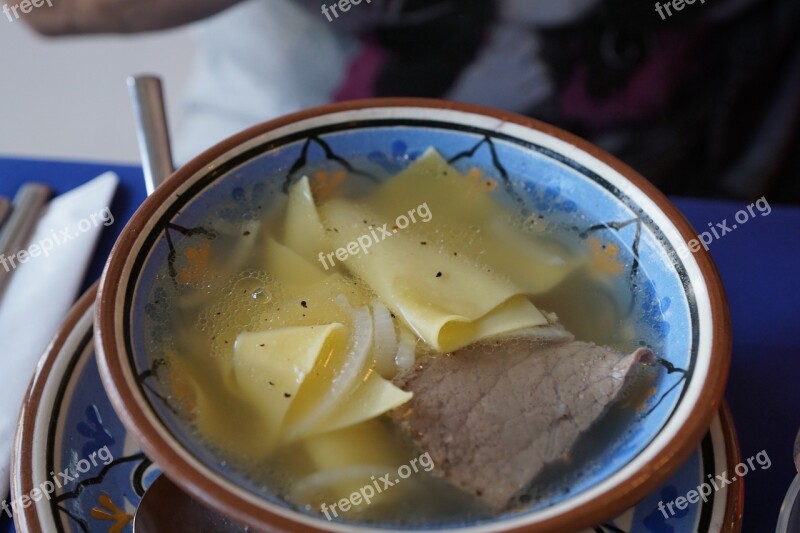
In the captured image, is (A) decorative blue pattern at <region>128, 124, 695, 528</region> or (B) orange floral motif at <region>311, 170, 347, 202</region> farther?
(B) orange floral motif at <region>311, 170, 347, 202</region>

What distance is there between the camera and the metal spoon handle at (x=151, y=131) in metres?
1.01

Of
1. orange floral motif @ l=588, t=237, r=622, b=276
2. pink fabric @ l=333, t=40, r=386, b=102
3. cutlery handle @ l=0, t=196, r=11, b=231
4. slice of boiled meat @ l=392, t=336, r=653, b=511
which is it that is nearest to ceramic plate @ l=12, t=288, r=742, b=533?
slice of boiled meat @ l=392, t=336, r=653, b=511

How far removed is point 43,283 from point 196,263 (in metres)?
0.27

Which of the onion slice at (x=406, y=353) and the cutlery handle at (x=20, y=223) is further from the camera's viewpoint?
the cutlery handle at (x=20, y=223)

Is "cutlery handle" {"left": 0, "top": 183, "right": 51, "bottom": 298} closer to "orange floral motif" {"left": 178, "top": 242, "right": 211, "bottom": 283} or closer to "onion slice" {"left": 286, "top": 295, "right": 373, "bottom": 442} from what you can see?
"orange floral motif" {"left": 178, "top": 242, "right": 211, "bottom": 283}

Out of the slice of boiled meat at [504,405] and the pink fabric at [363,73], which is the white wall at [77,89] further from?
the slice of boiled meat at [504,405]

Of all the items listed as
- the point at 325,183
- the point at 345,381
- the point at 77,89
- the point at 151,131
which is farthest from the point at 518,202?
the point at 77,89

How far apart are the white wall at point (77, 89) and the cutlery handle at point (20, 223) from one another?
1235 mm

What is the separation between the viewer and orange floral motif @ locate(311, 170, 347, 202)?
1.04 meters

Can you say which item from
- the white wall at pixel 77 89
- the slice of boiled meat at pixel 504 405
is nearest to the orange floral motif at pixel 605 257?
the slice of boiled meat at pixel 504 405

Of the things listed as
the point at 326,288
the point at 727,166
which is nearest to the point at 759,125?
the point at 727,166

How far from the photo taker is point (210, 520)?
2.56 feet

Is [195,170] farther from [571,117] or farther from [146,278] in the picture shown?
[571,117]

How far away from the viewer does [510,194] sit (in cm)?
104
